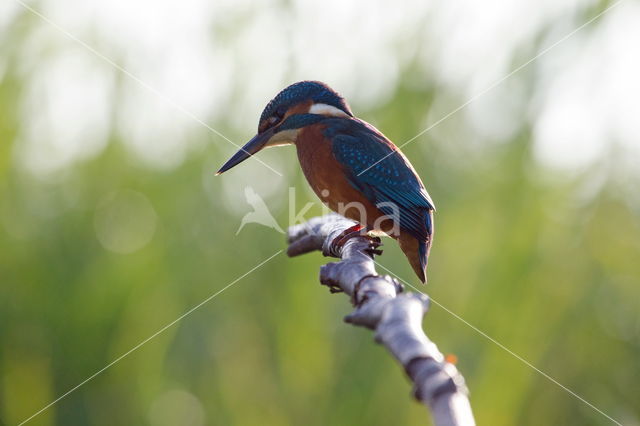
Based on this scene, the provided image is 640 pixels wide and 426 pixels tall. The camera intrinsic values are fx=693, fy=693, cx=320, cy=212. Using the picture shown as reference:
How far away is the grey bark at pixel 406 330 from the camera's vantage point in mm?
840

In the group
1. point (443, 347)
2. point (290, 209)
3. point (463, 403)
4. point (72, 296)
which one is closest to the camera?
Answer: point (463, 403)

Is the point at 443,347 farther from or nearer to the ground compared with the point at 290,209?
nearer to the ground

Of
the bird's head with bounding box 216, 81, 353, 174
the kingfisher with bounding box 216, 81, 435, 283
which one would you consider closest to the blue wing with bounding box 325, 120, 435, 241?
the kingfisher with bounding box 216, 81, 435, 283

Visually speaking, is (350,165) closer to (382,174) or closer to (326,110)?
(382,174)

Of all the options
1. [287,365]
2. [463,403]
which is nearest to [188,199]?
[287,365]

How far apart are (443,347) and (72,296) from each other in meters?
1.61

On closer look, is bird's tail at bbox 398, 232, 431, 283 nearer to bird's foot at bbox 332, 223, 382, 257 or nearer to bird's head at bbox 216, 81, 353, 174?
bird's foot at bbox 332, 223, 382, 257

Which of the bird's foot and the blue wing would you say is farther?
the blue wing

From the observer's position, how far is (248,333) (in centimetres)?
301

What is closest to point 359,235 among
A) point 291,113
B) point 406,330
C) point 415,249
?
point 415,249

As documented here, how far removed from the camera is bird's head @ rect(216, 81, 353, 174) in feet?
8.41

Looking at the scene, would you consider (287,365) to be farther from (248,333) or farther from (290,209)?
(290,209)

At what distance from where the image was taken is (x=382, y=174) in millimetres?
2449

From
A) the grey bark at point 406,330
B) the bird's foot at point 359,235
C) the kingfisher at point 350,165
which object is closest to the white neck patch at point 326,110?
the kingfisher at point 350,165
